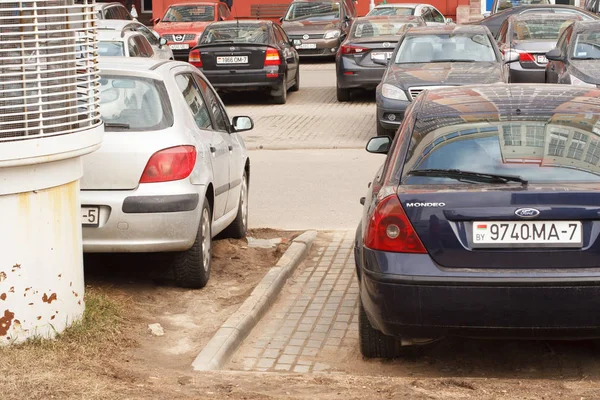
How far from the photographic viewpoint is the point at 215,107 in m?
9.30

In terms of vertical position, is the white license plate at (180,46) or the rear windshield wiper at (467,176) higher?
the rear windshield wiper at (467,176)

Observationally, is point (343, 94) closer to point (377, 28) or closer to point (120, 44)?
point (377, 28)

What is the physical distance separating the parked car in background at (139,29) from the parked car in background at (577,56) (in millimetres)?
6648

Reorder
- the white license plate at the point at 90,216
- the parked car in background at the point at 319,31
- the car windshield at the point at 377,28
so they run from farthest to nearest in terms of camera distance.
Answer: the parked car in background at the point at 319,31
the car windshield at the point at 377,28
the white license plate at the point at 90,216

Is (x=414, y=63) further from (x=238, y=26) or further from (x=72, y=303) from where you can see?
(x=72, y=303)

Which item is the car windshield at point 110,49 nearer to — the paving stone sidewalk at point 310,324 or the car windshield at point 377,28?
the car windshield at point 377,28

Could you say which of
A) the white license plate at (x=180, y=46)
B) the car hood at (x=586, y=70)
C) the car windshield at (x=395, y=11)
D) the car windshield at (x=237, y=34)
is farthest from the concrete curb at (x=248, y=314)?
the car windshield at (x=395, y=11)

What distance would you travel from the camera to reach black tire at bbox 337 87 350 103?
71.3 ft

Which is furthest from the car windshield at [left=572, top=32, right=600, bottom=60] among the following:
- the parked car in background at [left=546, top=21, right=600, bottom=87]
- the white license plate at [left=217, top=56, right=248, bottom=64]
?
the white license plate at [left=217, top=56, right=248, bottom=64]

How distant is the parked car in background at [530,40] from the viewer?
67.3 feet

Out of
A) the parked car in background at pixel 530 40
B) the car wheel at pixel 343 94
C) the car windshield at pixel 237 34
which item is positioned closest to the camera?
the parked car in background at pixel 530 40

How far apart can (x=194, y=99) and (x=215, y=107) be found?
673 millimetres

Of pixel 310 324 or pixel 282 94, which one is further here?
pixel 282 94

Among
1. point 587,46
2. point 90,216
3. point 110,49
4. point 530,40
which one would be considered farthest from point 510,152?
point 530,40
